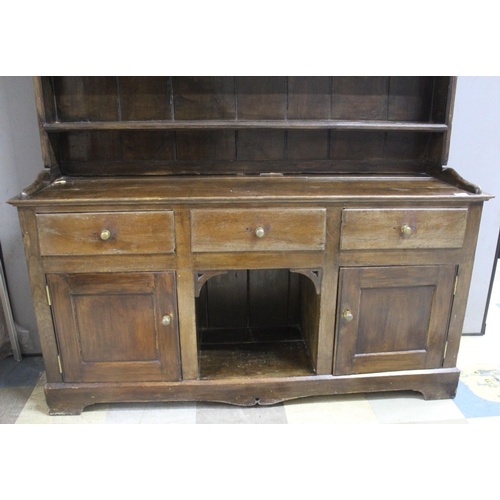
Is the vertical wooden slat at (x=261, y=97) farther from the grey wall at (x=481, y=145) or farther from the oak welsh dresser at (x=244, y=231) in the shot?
the grey wall at (x=481, y=145)

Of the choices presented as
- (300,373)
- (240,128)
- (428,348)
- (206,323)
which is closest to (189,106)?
(240,128)

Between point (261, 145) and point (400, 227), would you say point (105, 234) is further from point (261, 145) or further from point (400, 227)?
point (400, 227)

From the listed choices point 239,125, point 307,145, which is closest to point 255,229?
point 239,125

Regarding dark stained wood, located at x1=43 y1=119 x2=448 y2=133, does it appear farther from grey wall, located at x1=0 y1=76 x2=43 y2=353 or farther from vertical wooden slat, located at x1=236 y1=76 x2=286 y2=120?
grey wall, located at x1=0 y1=76 x2=43 y2=353

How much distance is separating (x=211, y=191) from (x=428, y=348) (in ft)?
3.52

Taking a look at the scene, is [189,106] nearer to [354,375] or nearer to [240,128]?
[240,128]

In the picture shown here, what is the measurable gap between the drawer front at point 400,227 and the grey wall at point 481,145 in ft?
1.91

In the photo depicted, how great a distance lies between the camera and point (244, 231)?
5.25ft

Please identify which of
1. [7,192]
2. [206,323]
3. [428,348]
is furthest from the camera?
[206,323]

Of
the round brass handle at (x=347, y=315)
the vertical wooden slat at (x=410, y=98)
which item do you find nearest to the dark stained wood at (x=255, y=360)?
the round brass handle at (x=347, y=315)

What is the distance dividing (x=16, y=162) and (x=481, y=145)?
2106 mm

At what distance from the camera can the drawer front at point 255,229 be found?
1586mm

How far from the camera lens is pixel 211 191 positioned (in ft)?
5.45

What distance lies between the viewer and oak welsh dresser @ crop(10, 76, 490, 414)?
5.23 feet
